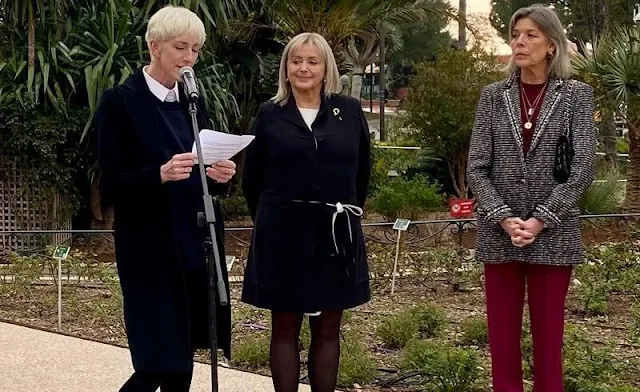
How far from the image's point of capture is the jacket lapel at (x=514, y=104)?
368 centimetres

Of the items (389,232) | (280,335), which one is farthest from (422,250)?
(280,335)

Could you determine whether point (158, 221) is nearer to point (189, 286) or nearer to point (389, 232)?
point (189, 286)

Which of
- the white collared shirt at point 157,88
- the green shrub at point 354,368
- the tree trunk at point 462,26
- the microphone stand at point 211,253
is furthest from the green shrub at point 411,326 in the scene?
the tree trunk at point 462,26

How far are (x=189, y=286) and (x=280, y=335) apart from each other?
0.54 metres

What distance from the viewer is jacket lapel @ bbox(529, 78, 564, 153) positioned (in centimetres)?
365

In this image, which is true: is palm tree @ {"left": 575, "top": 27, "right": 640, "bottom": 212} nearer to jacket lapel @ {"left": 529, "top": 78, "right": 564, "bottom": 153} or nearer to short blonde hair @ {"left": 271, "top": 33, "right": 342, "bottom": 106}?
jacket lapel @ {"left": 529, "top": 78, "right": 564, "bottom": 153}

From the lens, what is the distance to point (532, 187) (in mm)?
Answer: 3658

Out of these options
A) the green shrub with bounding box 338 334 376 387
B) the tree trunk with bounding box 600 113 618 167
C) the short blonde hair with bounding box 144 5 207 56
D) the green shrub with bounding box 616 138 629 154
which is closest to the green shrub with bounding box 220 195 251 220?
the tree trunk with bounding box 600 113 618 167

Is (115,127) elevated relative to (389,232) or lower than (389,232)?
elevated

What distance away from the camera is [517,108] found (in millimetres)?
3705

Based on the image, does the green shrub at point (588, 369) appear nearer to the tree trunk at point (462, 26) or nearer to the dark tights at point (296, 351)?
the dark tights at point (296, 351)

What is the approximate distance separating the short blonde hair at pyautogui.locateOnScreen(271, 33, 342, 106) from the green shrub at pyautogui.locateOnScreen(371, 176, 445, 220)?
825 cm

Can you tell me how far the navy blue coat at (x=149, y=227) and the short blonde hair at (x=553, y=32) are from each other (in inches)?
52.3

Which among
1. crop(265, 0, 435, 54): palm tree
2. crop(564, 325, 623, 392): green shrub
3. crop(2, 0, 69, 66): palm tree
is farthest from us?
crop(265, 0, 435, 54): palm tree
